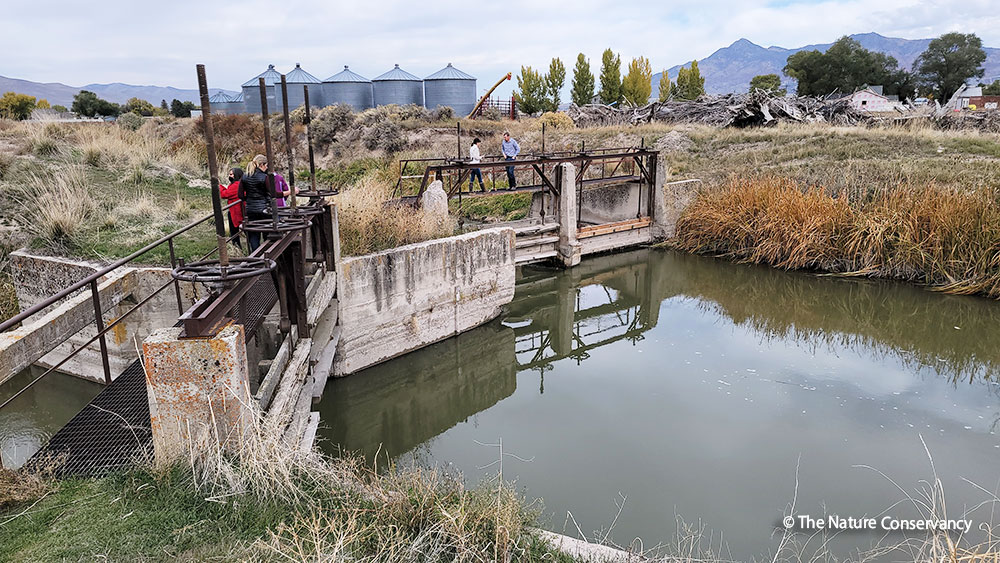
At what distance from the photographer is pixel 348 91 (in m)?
46.3

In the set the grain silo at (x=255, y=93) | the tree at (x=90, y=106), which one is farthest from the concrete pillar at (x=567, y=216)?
the tree at (x=90, y=106)

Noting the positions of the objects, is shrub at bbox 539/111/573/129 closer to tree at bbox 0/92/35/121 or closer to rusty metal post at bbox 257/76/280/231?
tree at bbox 0/92/35/121

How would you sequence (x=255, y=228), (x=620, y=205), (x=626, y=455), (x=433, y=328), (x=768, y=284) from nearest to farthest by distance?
1. (x=255, y=228)
2. (x=626, y=455)
3. (x=433, y=328)
4. (x=768, y=284)
5. (x=620, y=205)

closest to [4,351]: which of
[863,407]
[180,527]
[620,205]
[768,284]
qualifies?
[180,527]

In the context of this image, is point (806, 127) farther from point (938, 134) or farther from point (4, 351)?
point (4, 351)

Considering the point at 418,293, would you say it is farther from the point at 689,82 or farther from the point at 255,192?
the point at 689,82

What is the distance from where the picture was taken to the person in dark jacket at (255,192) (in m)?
6.96

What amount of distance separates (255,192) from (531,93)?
48239 millimetres

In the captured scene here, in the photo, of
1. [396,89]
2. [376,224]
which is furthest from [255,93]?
[376,224]

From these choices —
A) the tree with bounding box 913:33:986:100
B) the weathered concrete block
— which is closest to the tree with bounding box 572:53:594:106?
the tree with bounding box 913:33:986:100

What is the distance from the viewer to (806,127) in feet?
81.0

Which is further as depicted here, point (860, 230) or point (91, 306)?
point (860, 230)

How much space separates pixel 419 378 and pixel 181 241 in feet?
13.0

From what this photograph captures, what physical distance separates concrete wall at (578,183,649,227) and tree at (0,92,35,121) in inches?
1282
